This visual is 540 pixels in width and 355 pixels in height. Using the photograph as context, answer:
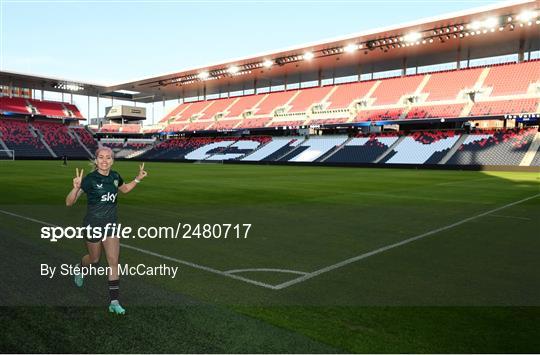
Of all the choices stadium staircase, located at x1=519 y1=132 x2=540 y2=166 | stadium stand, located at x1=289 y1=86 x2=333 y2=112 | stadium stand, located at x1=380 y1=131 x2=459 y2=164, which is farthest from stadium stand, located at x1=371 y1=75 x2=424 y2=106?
stadium staircase, located at x1=519 y1=132 x2=540 y2=166

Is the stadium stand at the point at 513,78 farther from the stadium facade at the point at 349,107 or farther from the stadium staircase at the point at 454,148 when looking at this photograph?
the stadium staircase at the point at 454,148

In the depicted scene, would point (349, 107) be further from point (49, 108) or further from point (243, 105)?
point (49, 108)

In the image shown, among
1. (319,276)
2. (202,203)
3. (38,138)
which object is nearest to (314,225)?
(319,276)

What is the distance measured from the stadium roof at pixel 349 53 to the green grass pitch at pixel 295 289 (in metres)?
32.3

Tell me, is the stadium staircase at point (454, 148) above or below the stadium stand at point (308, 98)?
below

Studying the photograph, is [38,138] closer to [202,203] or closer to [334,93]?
[334,93]

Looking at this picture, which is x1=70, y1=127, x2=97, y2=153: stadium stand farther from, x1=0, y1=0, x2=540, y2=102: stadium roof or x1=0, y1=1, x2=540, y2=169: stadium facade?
x1=0, y1=0, x2=540, y2=102: stadium roof

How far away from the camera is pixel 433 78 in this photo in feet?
159

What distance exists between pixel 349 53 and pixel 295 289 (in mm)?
45706

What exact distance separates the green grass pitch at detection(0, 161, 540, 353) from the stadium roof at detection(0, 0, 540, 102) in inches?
1271

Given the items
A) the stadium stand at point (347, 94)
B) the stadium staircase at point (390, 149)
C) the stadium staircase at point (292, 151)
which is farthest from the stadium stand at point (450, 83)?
the stadium staircase at point (292, 151)

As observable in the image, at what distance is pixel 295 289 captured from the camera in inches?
204

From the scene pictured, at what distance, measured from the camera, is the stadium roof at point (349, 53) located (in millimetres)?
36250

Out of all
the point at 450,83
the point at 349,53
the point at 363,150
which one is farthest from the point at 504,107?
the point at 349,53
